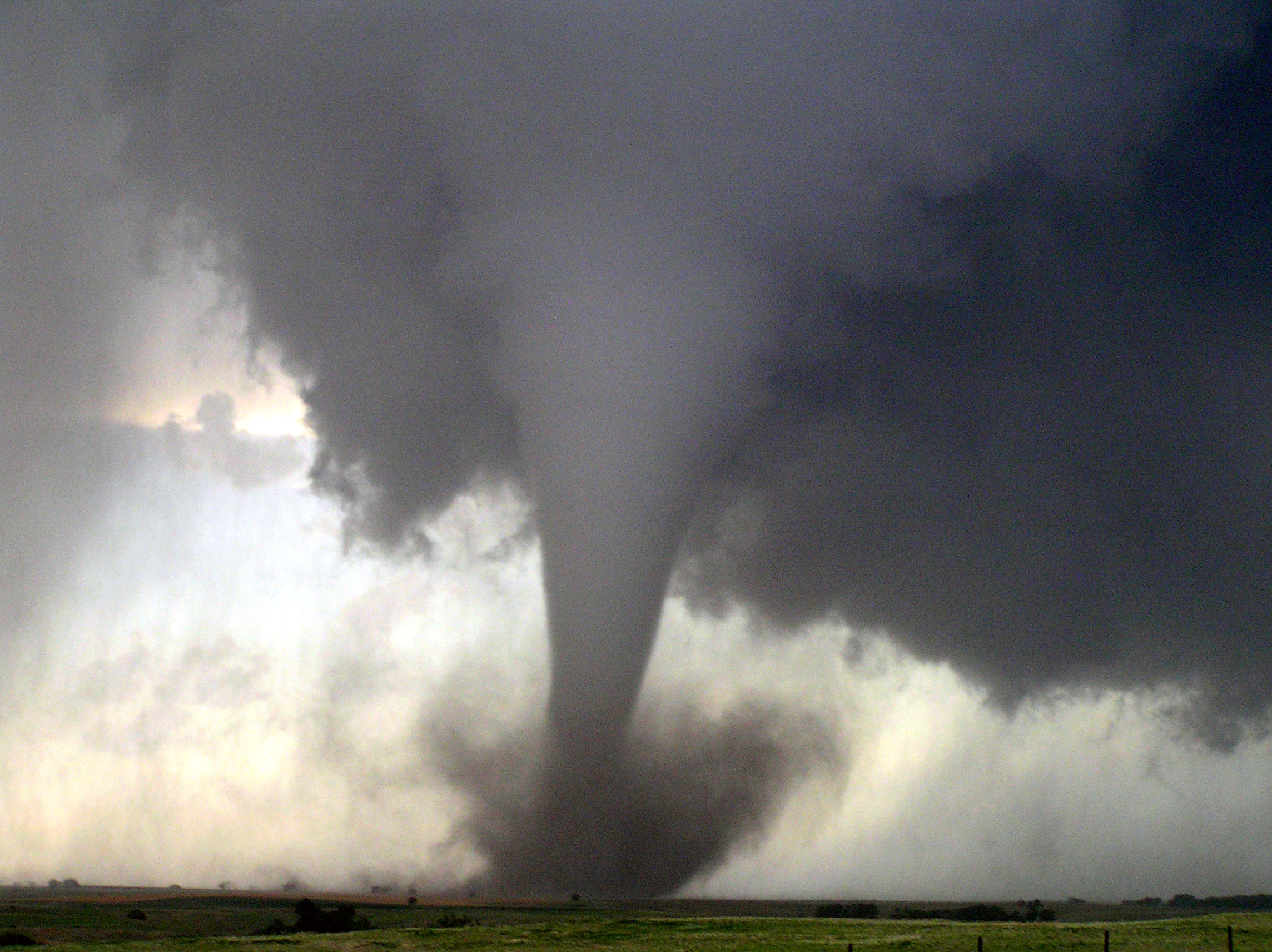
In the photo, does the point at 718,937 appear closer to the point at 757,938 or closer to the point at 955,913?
the point at 757,938

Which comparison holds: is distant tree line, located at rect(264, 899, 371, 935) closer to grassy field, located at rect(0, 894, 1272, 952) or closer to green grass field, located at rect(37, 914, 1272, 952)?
grassy field, located at rect(0, 894, 1272, 952)

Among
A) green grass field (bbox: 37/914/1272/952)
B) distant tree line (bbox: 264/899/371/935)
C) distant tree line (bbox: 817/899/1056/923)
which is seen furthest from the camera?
distant tree line (bbox: 817/899/1056/923)

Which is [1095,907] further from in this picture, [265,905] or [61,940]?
[61,940]

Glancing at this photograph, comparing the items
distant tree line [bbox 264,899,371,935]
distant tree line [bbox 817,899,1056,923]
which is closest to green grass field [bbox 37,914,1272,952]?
distant tree line [bbox 264,899,371,935]

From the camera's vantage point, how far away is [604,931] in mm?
60531

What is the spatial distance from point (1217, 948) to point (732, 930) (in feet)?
73.6

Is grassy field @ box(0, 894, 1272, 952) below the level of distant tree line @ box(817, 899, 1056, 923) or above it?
above

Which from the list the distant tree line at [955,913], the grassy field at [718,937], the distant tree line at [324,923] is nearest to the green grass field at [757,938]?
the grassy field at [718,937]

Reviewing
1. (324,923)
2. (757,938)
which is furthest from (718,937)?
(324,923)

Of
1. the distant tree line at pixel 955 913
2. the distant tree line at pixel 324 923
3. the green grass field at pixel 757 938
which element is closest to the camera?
the green grass field at pixel 757 938

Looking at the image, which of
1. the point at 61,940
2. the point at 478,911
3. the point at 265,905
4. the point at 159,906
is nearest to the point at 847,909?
the point at 478,911

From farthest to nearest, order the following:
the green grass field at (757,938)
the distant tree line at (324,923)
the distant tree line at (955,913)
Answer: the distant tree line at (955,913) < the distant tree line at (324,923) < the green grass field at (757,938)

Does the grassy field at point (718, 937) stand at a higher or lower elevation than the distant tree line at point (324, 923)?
higher

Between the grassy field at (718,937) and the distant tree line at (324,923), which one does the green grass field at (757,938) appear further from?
the distant tree line at (324,923)
